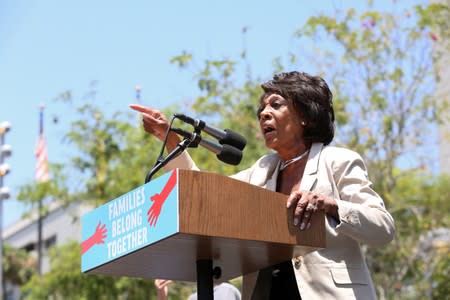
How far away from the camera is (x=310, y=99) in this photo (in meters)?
4.38

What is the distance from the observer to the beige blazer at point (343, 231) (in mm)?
3887

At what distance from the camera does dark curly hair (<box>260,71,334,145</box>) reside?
4.38 m

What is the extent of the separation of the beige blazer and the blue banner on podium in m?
0.75

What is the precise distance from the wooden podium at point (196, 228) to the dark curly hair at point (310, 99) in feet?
2.55

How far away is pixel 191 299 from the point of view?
618 cm

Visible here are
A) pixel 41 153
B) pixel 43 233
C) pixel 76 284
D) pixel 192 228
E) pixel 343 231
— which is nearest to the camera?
pixel 192 228

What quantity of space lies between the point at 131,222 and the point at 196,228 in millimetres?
321

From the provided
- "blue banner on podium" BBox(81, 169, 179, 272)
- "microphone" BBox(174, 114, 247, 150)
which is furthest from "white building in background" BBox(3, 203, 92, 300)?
"blue banner on podium" BBox(81, 169, 179, 272)

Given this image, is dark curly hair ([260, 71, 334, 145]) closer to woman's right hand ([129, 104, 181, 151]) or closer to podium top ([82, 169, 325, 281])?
woman's right hand ([129, 104, 181, 151])

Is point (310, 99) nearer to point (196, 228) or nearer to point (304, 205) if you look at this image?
point (304, 205)

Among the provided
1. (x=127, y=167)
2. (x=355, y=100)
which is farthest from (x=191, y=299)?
(x=127, y=167)

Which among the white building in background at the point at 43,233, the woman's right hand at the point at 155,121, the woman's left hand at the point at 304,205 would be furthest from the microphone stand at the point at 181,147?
the white building in background at the point at 43,233

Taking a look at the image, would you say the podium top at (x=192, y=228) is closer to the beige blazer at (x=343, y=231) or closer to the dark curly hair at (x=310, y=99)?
the beige blazer at (x=343, y=231)

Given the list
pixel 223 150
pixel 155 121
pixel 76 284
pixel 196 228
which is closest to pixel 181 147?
→ pixel 223 150
